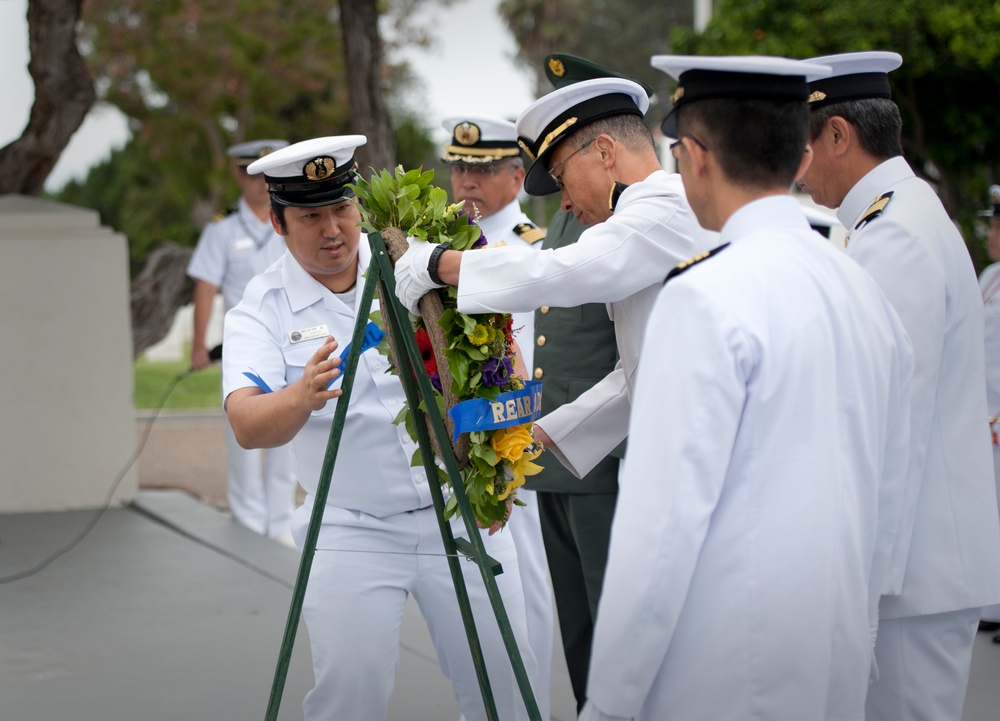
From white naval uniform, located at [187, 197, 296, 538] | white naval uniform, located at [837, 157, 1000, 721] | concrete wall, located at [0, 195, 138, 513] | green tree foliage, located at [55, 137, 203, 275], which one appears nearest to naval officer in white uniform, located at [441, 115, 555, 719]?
white naval uniform, located at [187, 197, 296, 538]

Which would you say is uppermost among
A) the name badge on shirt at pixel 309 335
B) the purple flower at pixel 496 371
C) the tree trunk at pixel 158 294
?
the purple flower at pixel 496 371

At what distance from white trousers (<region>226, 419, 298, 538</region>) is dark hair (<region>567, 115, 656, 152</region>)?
4146mm

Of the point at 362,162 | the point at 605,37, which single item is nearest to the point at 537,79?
the point at 605,37

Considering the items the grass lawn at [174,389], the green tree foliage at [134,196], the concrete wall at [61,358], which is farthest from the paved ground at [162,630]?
the green tree foliage at [134,196]

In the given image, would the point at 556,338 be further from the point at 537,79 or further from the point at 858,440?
the point at 537,79

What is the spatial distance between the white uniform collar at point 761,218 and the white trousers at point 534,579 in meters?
2.11

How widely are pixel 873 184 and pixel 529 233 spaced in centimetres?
209

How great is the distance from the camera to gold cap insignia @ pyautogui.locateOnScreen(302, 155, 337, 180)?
3.03 m

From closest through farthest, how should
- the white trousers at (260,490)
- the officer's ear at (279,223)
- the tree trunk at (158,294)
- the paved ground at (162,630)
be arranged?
1. the officer's ear at (279,223)
2. the paved ground at (162,630)
3. the white trousers at (260,490)
4. the tree trunk at (158,294)

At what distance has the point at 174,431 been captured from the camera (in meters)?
11.6

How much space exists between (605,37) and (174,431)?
1236 inches

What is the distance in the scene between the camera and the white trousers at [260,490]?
6.64 metres

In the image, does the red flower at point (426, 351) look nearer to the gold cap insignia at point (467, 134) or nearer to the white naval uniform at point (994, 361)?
the gold cap insignia at point (467, 134)

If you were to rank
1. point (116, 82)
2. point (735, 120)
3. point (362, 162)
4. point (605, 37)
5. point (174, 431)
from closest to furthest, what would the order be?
point (735, 120) < point (362, 162) < point (174, 431) < point (116, 82) < point (605, 37)
